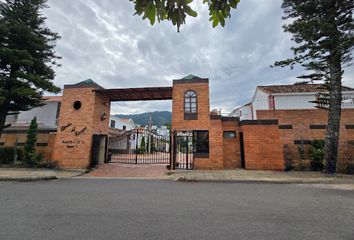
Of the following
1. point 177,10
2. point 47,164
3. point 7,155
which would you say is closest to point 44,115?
point 7,155

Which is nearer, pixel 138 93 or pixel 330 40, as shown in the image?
pixel 330 40

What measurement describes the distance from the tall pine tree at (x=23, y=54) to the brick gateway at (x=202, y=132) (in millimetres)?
2156

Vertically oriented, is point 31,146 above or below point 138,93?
below

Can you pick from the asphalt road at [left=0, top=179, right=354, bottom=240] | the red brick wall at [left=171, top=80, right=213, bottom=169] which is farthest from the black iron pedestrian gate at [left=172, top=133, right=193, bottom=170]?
the asphalt road at [left=0, top=179, right=354, bottom=240]

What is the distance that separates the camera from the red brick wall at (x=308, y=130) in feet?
26.5

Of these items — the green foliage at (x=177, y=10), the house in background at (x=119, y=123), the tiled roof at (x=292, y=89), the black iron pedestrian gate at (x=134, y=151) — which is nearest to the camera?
the green foliage at (x=177, y=10)

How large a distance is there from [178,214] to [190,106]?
20.8 ft

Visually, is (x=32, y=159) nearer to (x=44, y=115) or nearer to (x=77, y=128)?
(x=77, y=128)

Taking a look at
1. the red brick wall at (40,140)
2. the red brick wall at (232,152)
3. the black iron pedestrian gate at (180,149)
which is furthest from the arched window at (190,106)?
the red brick wall at (40,140)

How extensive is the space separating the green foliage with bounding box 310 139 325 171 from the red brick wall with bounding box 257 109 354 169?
0.31 m

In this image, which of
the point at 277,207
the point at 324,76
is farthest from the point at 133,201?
the point at 324,76

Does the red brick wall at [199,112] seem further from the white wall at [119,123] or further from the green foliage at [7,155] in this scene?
the white wall at [119,123]

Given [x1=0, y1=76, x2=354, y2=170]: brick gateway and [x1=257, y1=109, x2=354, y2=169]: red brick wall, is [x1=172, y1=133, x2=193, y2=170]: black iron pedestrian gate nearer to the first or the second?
[x1=0, y1=76, x2=354, y2=170]: brick gateway

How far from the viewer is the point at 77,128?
363 inches
